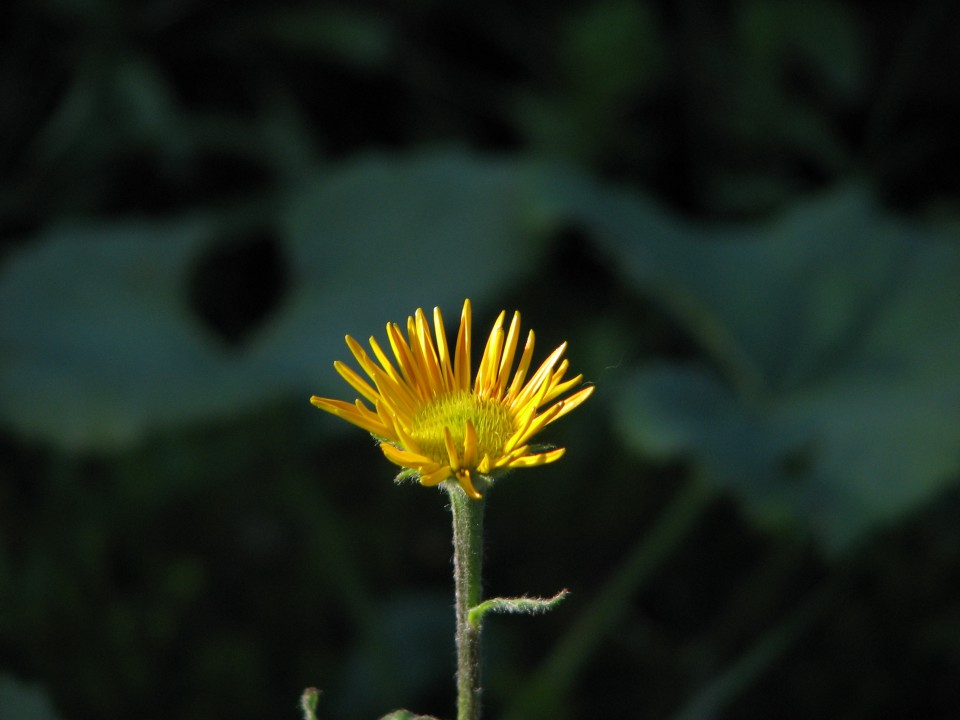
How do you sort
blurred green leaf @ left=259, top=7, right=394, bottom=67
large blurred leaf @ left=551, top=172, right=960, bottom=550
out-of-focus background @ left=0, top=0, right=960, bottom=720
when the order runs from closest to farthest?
large blurred leaf @ left=551, top=172, right=960, bottom=550 < out-of-focus background @ left=0, top=0, right=960, bottom=720 < blurred green leaf @ left=259, top=7, right=394, bottom=67

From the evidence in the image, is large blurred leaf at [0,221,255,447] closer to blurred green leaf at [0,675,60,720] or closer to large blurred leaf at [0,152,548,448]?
large blurred leaf at [0,152,548,448]

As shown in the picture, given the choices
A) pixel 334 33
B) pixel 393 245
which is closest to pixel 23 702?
pixel 393 245

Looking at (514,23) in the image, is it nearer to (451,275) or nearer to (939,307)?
(451,275)

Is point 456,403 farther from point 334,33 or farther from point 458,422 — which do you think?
point 334,33

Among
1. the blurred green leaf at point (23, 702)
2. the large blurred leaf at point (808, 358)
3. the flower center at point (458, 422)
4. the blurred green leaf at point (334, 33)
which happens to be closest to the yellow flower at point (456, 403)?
the flower center at point (458, 422)

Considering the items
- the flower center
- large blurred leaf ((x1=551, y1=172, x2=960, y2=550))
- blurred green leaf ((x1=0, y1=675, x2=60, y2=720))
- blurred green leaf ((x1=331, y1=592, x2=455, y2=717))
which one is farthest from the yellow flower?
blurred green leaf ((x1=331, y1=592, x2=455, y2=717))

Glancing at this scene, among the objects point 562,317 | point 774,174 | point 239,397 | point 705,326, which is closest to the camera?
point 239,397

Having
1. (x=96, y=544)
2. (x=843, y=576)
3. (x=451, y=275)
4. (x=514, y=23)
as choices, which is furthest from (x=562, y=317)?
(x=96, y=544)
